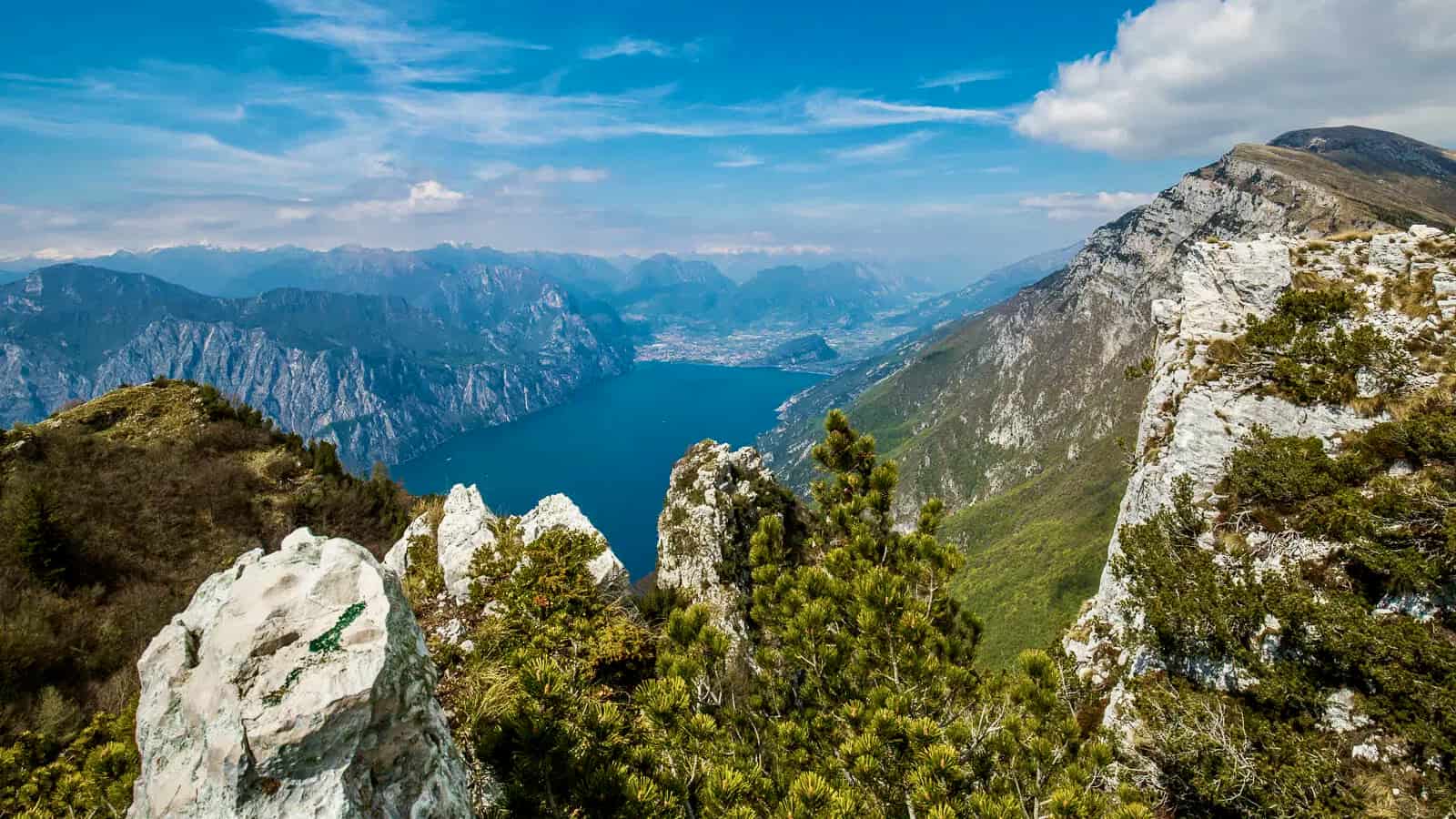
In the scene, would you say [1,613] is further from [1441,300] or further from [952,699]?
[1441,300]

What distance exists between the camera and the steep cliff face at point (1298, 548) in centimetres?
1422

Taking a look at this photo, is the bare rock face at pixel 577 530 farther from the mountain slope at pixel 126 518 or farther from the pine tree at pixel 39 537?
the pine tree at pixel 39 537

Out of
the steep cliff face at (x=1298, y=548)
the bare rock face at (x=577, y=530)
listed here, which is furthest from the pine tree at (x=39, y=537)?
the steep cliff face at (x=1298, y=548)

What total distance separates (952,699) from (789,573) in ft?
9.59

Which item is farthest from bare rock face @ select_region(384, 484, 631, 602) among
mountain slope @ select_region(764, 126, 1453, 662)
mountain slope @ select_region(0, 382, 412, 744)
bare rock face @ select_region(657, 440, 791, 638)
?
mountain slope @ select_region(764, 126, 1453, 662)

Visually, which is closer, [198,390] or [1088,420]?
[198,390]

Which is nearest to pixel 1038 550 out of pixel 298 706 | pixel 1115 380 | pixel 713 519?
pixel 1115 380

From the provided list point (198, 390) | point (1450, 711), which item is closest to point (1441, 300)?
point (1450, 711)

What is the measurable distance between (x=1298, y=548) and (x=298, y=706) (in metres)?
24.8

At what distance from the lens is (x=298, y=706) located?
3.57 meters

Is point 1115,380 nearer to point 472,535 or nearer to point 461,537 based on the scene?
point 472,535

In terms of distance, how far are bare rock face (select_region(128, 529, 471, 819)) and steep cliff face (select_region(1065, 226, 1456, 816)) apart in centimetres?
1989

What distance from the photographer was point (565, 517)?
579 inches

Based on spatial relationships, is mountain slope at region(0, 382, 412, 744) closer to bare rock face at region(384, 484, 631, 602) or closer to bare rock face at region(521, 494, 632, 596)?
bare rock face at region(384, 484, 631, 602)
